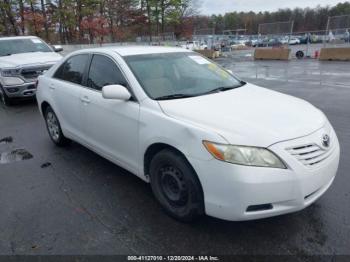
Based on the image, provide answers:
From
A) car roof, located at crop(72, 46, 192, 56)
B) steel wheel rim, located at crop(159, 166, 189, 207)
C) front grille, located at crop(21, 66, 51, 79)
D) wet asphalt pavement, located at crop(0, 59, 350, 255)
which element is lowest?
wet asphalt pavement, located at crop(0, 59, 350, 255)

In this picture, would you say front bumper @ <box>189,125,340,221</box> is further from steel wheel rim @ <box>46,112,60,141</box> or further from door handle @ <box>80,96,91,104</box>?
steel wheel rim @ <box>46,112,60,141</box>

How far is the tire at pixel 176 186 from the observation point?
2758 millimetres

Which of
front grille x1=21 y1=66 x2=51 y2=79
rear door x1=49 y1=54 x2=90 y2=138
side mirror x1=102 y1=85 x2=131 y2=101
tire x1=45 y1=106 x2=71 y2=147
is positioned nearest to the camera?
side mirror x1=102 y1=85 x2=131 y2=101

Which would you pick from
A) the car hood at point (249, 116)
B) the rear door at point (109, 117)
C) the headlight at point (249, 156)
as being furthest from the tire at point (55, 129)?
the headlight at point (249, 156)

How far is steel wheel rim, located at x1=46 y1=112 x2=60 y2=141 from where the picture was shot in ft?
16.8

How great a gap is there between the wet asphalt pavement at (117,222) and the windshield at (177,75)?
1213 millimetres

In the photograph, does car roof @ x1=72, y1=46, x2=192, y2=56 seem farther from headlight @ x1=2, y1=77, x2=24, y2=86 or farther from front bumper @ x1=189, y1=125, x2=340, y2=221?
headlight @ x1=2, y1=77, x2=24, y2=86

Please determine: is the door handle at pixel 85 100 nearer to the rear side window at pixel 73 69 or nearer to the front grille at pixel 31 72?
the rear side window at pixel 73 69

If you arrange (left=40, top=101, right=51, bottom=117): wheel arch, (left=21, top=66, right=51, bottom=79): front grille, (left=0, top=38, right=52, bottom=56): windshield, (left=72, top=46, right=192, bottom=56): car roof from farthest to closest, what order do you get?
(left=0, top=38, right=52, bottom=56): windshield → (left=21, top=66, right=51, bottom=79): front grille → (left=40, top=101, right=51, bottom=117): wheel arch → (left=72, top=46, right=192, bottom=56): car roof

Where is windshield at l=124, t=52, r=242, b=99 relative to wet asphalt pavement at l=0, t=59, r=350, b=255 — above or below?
above

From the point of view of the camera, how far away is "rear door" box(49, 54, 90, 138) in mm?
4293

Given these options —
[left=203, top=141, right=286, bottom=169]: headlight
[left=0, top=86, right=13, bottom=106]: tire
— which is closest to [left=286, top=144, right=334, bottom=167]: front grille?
[left=203, top=141, right=286, bottom=169]: headlight

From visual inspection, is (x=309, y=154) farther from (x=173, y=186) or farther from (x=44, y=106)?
(x=44, y=106)

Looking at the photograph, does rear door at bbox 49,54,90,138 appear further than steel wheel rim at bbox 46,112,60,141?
No
